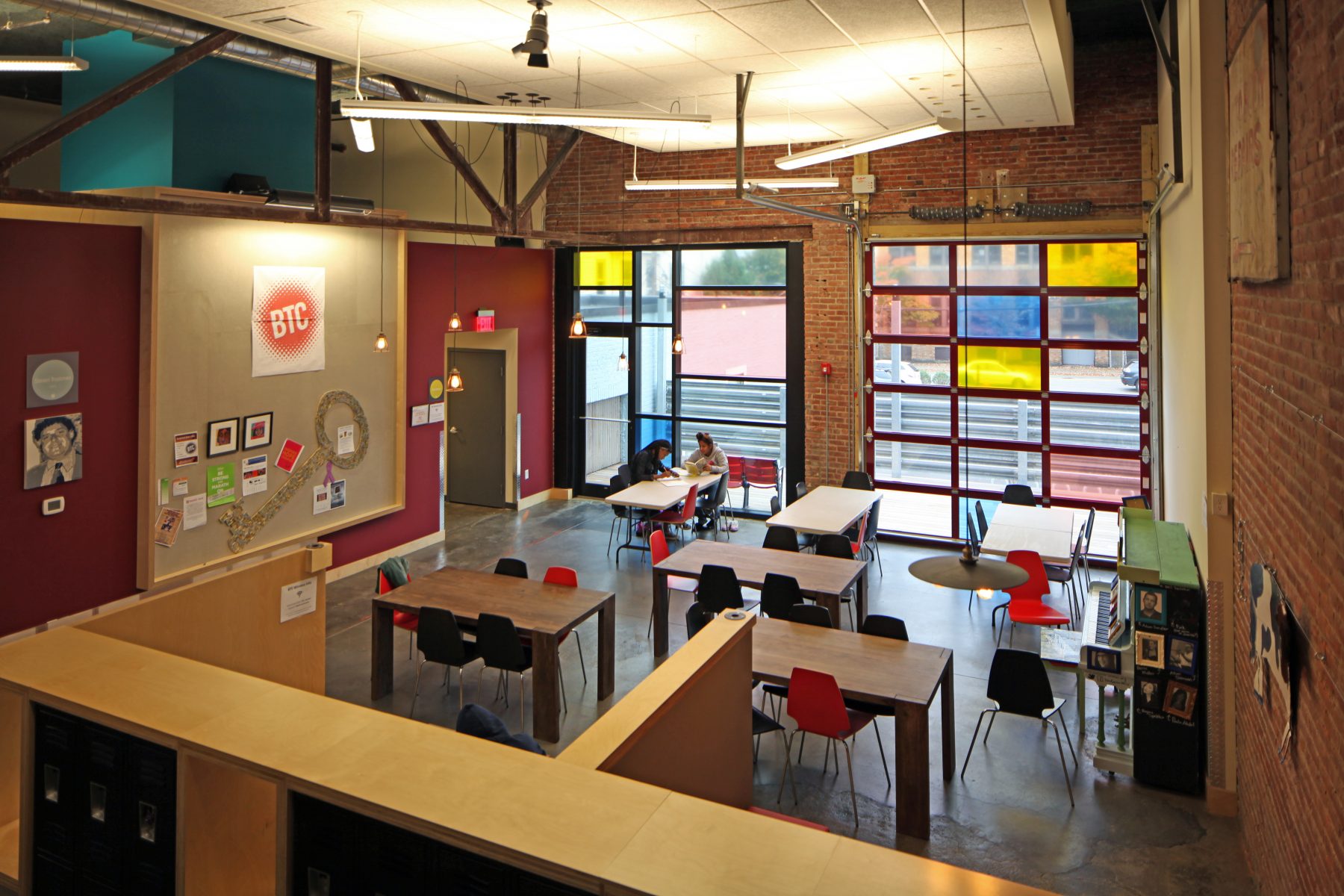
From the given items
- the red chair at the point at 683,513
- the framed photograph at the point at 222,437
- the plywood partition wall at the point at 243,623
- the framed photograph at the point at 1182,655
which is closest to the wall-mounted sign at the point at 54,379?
the framed photograph at the point at 222,437

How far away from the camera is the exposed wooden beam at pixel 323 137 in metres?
7.55

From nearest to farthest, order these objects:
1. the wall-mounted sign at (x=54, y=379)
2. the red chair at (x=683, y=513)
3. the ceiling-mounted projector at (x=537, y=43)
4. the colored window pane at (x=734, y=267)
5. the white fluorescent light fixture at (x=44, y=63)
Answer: the ceiling-mounted projector at (x=537, y=43) → the white fluorescent light fixture at (x=44, y=63) → the wall-mounted sign at (x=54, y=379) → the red chair at (x=683, y=513) → the colored window pane at (x=734, y=267)

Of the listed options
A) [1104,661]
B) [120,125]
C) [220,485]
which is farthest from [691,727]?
[120,125]

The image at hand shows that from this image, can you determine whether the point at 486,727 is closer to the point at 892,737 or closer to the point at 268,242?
the point at 892,737

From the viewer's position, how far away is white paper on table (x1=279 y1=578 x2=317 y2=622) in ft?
15.6

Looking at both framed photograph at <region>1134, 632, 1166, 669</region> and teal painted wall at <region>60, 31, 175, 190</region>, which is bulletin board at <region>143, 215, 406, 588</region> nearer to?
teal painted wall at <region>60, 31, 175, 190</region>

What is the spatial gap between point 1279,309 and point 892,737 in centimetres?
371

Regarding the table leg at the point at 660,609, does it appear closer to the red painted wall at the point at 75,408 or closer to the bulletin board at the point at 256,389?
the bulletin board at the point at 256,389

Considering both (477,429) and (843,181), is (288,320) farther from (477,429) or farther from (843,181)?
(843,181)

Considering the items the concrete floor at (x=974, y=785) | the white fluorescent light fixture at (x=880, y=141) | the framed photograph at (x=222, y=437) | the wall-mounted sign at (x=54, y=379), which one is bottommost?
the concrete floor at (x=974, y=785)

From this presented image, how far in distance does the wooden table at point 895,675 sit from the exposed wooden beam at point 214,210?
4.88 meters

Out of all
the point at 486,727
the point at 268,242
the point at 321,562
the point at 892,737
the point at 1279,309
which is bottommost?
the point at 892,737

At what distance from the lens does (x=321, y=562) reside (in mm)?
4922

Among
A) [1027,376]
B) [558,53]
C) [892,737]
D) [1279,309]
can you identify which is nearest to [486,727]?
[892,737]
